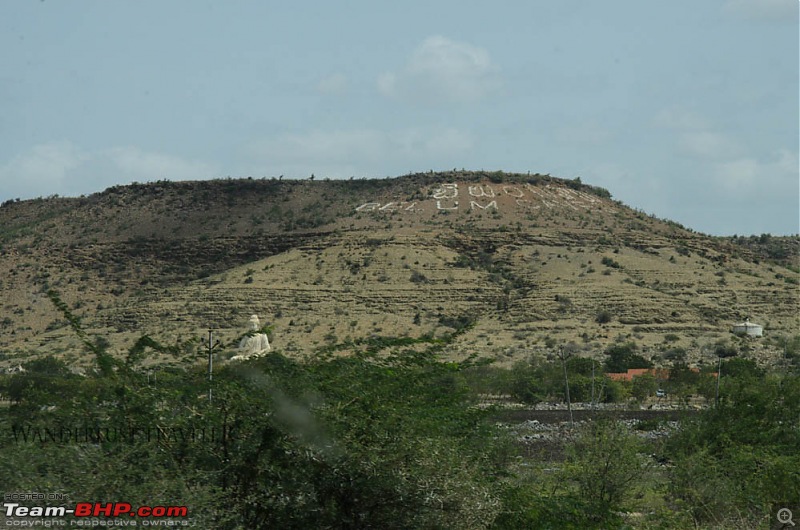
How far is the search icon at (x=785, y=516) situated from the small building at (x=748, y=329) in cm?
5017

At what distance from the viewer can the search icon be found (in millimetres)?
16728

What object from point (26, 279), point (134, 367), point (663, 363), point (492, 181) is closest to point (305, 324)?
point (663, 363)

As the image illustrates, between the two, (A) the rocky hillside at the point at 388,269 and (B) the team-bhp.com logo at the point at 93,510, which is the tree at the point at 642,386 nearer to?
(A) the rocky hillside at the point at 388,269

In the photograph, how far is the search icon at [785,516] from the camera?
54.9ft

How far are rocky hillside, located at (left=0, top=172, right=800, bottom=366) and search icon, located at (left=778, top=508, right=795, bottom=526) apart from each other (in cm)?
3203

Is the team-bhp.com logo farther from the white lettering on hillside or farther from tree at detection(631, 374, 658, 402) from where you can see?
the white lettering on hillside

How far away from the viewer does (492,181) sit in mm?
104375

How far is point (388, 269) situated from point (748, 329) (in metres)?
25.0

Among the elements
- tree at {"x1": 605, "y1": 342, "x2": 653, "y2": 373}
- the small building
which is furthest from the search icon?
the small building

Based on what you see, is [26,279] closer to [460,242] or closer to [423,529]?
[460,242]

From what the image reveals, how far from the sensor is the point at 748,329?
214 ft

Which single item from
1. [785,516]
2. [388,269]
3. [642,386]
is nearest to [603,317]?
[388,269]

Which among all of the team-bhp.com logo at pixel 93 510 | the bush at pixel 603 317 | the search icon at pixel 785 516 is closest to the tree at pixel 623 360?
the bush at pixel 603 317

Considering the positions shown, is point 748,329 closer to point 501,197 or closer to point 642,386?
point 642,386
